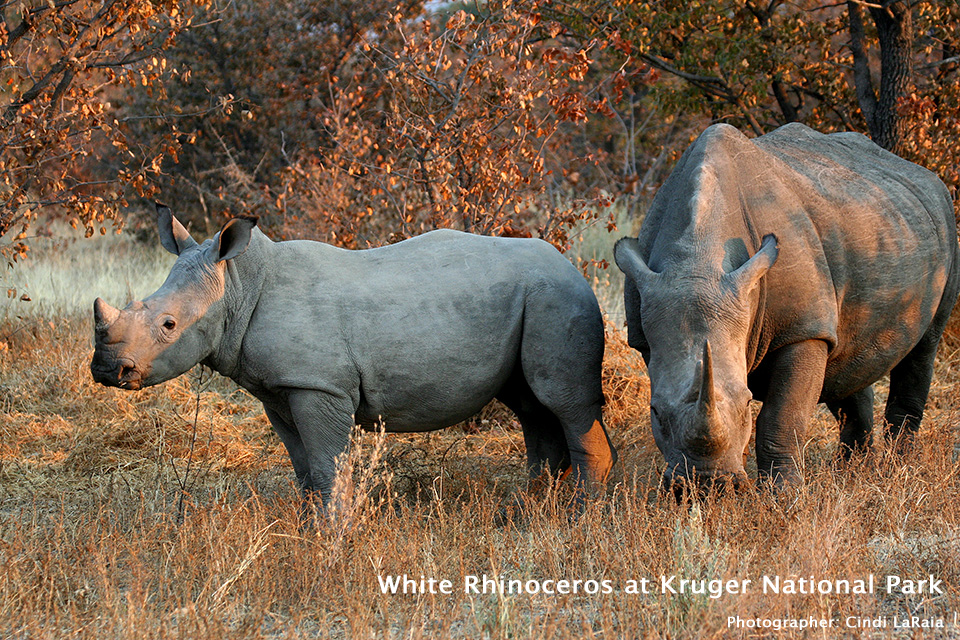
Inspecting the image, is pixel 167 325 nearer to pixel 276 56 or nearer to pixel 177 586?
pixel 177 586

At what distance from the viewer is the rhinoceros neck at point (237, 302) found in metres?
4.75

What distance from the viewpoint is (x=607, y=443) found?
5.16m

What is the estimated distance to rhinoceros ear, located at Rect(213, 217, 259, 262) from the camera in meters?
4.70

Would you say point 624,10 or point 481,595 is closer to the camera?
point 481,595

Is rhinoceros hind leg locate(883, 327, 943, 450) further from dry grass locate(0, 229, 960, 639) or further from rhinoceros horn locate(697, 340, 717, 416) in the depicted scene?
rhinoceros horn locate(697, 340, 717, 416)

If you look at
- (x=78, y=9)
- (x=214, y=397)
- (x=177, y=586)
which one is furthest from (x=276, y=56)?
(x=177, y=586)

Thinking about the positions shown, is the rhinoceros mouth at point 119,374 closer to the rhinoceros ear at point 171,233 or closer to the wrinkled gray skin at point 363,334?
the wrinkled gray skin at point 363,334

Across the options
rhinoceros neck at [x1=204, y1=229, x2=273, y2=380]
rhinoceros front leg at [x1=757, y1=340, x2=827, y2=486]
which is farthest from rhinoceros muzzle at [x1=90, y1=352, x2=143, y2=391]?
rhinoceros front leg at [x1=757, y1=340, x2=827, y2=486]

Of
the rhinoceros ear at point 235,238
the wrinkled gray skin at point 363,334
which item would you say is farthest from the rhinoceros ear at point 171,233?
Result: the rhinoceros ear at point 235,238

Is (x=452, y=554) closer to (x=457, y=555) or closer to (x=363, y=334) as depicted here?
(x=457, y=555)

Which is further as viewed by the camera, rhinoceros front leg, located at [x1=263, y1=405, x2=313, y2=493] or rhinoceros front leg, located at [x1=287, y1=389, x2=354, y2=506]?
rhinoceros front leg, located at [x1=263, y1=405, x2=313, y2=493]

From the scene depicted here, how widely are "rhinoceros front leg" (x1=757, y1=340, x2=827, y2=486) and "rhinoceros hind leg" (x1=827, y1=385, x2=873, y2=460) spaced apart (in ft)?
5.29

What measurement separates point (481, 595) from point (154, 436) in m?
3.72

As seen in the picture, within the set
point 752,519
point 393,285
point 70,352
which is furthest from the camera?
point 70,352
